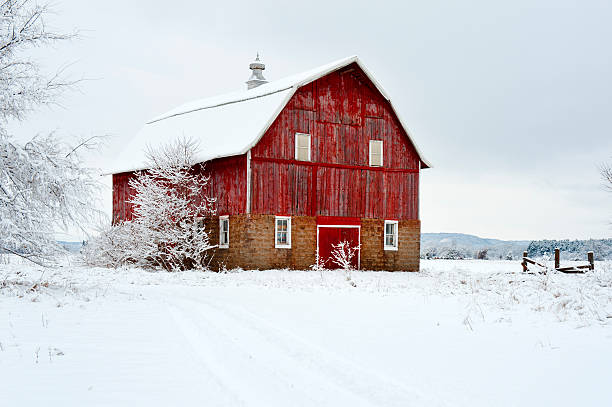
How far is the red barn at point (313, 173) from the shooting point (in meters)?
26.5

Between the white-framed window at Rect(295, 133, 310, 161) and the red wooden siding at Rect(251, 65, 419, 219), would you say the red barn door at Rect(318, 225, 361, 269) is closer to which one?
the red wooden siding at Rect(251, 65, 419, 219)

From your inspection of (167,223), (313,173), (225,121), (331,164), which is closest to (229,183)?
(167,223)

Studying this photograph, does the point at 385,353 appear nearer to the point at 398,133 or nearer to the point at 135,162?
the point at 398,133

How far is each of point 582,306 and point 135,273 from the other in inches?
666

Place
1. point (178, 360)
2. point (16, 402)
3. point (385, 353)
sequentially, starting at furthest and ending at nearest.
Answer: point (385, 353) → point (178, 360) → point (16, 402)

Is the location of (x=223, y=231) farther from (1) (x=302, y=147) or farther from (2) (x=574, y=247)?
(2) (x=574, y=247)

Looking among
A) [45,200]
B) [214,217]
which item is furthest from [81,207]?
[214,217]


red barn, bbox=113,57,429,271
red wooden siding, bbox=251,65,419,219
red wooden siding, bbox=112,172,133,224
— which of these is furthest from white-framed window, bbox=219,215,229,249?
red wooden siding, bbox=112,172,133,224

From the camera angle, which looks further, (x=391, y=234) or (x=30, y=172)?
(x=391, y=234)

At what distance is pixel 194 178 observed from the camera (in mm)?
29391

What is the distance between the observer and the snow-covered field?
686 centimetres

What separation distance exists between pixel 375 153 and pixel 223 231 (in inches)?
286

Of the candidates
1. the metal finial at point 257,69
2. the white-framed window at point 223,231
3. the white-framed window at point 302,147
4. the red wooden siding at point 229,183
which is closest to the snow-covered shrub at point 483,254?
the metal finial at point 257,69

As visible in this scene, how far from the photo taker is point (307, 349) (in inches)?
357
